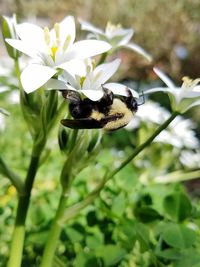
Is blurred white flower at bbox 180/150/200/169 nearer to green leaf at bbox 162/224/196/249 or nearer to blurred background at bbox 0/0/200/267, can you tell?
blurred background at bbox 0/0/200/267

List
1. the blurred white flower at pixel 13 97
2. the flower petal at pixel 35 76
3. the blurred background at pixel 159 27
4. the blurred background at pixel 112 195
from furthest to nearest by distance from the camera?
the blurred background at pixel 159 27 < the blurred white flower at pixel 13 97 < the blurred background at pixel 112 195 < the flower petal at pixel 35 76

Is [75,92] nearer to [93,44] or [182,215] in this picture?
[93,44]

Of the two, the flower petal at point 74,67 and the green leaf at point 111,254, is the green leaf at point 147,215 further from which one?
the flower petal at point 74,67

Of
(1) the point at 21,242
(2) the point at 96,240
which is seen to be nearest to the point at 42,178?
(2) the point at 96,240

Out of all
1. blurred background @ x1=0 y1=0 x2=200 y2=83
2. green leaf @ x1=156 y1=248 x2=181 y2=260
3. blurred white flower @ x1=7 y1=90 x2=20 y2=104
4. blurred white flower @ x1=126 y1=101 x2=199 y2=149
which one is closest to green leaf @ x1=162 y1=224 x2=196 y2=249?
green leaf @ x1=156 y1=248 x2=181 y2=260

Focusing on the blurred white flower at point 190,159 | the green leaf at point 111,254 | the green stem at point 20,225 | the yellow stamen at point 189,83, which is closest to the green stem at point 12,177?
the green stem at point 20,225

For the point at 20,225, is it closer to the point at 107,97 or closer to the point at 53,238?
the point at 53,238
